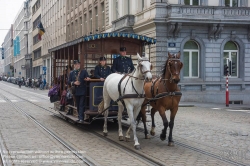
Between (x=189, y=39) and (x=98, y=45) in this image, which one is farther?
(x=189, y=39)

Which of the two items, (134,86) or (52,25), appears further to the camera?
(52,25)

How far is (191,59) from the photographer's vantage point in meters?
30.2

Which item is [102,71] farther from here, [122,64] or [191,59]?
[191,59]

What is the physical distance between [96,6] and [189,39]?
59.2 ft

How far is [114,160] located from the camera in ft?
27.0

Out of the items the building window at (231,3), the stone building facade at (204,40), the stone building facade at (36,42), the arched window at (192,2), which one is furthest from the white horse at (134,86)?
the stone building facade at (36,42)

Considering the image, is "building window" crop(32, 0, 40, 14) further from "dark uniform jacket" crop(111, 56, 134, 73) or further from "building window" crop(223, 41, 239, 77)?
"dark uniform jacket" crop(111, 56, 134, 73)

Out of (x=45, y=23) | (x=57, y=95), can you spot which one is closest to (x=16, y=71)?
(x=45, y=23)

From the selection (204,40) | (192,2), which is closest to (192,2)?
(192,2)

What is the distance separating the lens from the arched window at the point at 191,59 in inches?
1183

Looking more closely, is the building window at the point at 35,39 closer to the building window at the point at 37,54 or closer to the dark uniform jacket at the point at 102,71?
the building window at the point at 37,54

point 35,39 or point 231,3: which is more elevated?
point 35,39

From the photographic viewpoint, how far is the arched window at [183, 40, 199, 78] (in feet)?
98.6

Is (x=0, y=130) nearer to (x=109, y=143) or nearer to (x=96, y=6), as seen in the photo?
(x=109, y=143)
